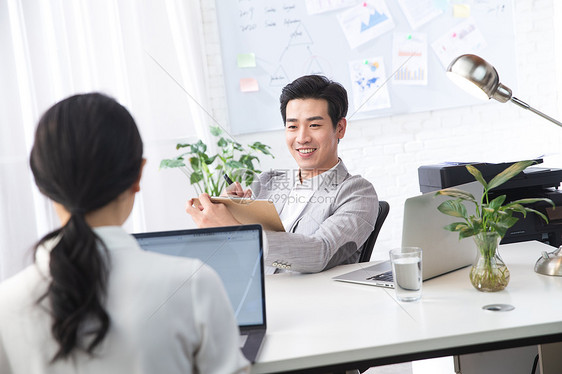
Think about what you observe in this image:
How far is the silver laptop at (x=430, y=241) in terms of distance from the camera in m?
1.40

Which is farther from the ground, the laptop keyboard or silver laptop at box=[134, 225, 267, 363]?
silver laptop at box=[134, 225, 267, 363]

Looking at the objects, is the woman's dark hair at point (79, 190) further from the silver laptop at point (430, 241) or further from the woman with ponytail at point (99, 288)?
the silver laptop at point (430, 241)

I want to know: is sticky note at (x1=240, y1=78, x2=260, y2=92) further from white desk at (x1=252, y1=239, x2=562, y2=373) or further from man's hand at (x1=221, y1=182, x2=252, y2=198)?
white desk at (x1=252, y1=239, x2=562, y2=373)

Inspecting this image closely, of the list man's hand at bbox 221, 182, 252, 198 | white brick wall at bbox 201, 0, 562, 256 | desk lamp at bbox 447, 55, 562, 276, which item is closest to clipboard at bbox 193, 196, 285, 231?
man's hand at bbox 221, 182, 252, 198

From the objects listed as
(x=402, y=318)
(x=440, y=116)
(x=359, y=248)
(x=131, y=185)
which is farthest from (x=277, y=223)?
(x=440, y=116)

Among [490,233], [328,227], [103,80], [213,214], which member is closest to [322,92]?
[328,227]

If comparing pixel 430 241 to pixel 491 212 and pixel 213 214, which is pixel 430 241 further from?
pixel 213 214

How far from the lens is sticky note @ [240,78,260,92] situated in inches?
134

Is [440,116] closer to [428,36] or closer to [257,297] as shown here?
[428,36]

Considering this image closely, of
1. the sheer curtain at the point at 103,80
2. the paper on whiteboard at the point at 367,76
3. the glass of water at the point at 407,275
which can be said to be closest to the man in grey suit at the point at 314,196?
the glass of water at the point at 407,275

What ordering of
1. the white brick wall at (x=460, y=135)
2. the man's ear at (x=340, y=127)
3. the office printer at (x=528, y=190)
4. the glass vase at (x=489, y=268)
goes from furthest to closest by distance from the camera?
the white brick wall at (x=460, y=135) < the man's ear at (x=340, y=127) < the office printer at (x=528, y=190) < the glass vase at (x=489, y=268)

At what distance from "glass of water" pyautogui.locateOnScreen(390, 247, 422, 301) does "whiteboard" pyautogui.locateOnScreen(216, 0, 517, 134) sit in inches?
87.4

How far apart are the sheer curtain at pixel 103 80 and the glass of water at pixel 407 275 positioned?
95 cm

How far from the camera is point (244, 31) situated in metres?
3.38
